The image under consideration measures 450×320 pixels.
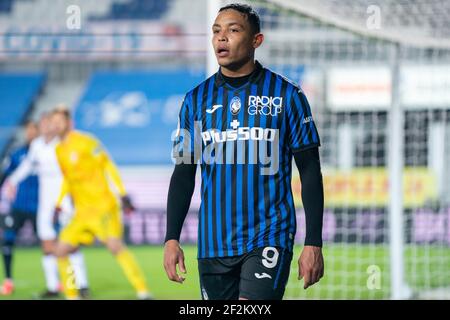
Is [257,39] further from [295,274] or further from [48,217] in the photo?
[295,274]

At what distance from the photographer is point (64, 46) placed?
20.1 meters

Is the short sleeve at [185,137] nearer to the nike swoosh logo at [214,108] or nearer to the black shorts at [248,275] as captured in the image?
the nike swoosh logo at [214,108]

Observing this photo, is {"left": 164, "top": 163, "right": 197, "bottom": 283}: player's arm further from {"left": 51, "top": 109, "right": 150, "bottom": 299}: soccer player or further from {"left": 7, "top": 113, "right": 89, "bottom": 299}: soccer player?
{"left": 7, "top": 113, "right": 89, "bottom": 299}: soccer player

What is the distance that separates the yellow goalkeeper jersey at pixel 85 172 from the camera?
8383 mm

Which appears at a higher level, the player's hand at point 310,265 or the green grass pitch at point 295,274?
the player's hand at point 310,265

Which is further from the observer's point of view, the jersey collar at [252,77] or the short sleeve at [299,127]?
the jersey collar at [252,77]

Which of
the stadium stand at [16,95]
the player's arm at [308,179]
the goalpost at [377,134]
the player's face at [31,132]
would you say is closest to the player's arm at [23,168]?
the player's face at [31,132]

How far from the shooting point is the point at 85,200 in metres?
8.47

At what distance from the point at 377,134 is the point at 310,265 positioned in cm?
1223

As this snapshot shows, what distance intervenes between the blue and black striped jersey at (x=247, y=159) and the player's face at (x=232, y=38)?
0.15 m

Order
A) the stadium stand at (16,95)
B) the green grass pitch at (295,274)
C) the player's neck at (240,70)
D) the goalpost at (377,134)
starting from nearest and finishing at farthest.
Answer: the player's neck at (240,70) < the goalpost at (377,134) < the green grass pitch at (295,274) < the stadium stand at (16,95)

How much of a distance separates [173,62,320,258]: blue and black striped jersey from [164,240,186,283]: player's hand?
0.42 feet

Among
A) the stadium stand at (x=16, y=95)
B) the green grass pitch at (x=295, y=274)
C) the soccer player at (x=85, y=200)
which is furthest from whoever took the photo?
the stadium stand at (x=16, y=95)

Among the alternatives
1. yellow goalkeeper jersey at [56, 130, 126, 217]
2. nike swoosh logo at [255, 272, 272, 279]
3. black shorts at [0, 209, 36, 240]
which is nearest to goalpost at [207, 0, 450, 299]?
yellow goalkeeper jersey at [56, 130, 126, 217]
